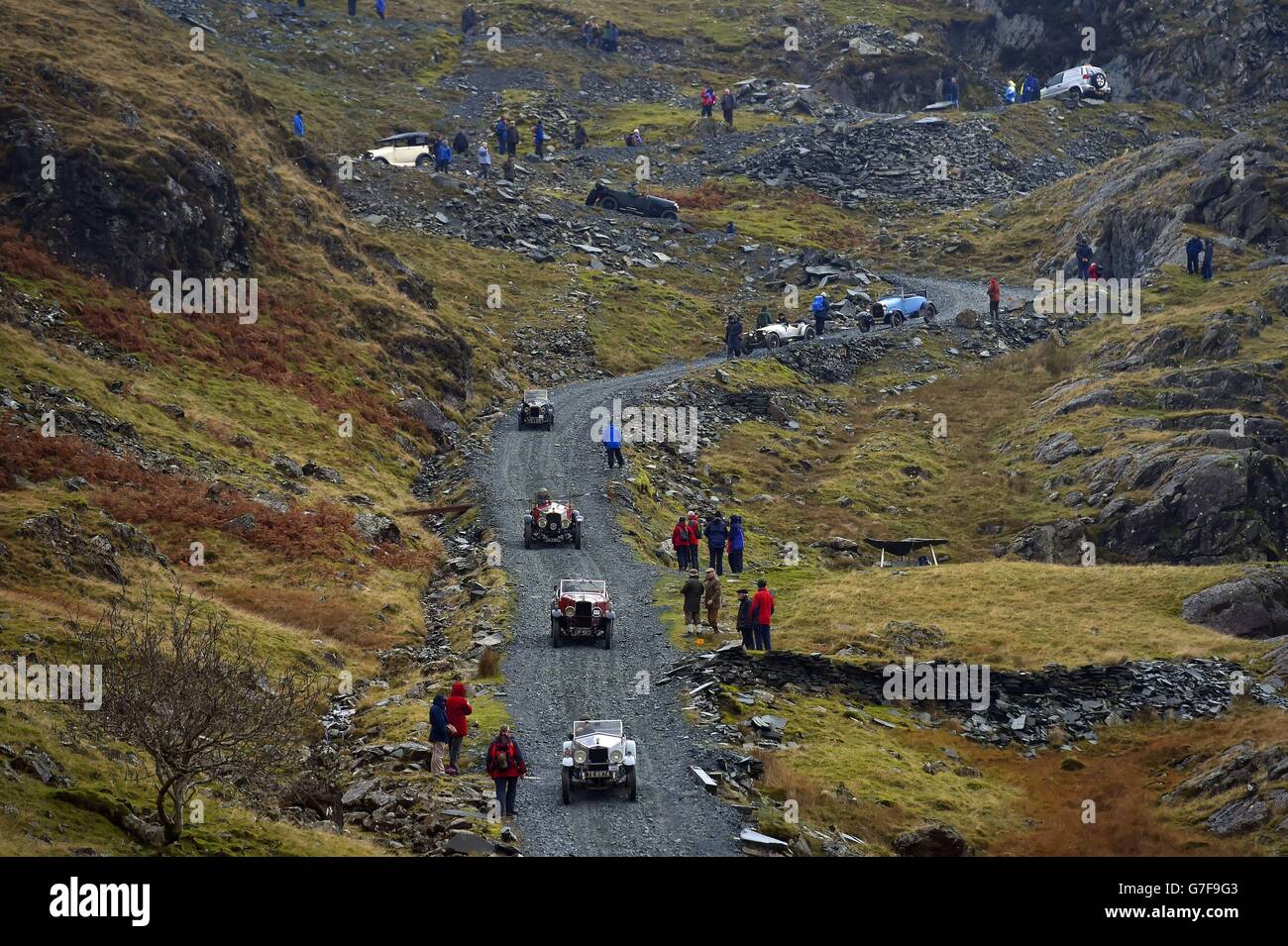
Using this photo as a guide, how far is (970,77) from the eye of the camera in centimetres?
11312

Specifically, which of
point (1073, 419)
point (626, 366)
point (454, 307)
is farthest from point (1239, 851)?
point (454, 307)

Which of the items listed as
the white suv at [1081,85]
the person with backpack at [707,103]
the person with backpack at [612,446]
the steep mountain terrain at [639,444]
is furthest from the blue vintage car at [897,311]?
the white suv at [1081,85]

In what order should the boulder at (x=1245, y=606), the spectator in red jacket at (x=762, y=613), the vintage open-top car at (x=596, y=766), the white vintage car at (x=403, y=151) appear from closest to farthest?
the vintage open-top car at (x=596, y=766) → the spectator in red jacket at (x=762, y=613) → the boulder at (x=1245, y=606) → the white vintage car at (x=403, y=151)

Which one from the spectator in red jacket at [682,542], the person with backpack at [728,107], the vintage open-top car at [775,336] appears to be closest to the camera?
the spectator in red jacket at [682,542]

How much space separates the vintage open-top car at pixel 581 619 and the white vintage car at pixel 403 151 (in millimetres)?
55120

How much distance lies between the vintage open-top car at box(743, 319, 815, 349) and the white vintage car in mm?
26643

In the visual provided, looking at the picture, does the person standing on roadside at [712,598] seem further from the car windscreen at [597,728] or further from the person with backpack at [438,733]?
the person with backpack at [438,733]

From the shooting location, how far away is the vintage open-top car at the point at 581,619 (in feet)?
110

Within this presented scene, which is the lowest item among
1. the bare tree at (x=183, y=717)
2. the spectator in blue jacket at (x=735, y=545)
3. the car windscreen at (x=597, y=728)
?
the car windscreen at (x=597, y=728)

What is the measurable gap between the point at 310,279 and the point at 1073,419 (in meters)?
32.1

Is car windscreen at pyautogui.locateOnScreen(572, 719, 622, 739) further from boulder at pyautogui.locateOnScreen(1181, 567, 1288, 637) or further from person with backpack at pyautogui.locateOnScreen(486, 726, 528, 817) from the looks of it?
boulder at pyautogui.locateOnScreen(1181, 567, 1288, 637)

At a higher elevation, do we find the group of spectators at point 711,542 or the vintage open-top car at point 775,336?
the vintage open-top car at point 775,336

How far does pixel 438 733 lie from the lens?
84.0ft

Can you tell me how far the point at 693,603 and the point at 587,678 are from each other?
3753 millimetres
